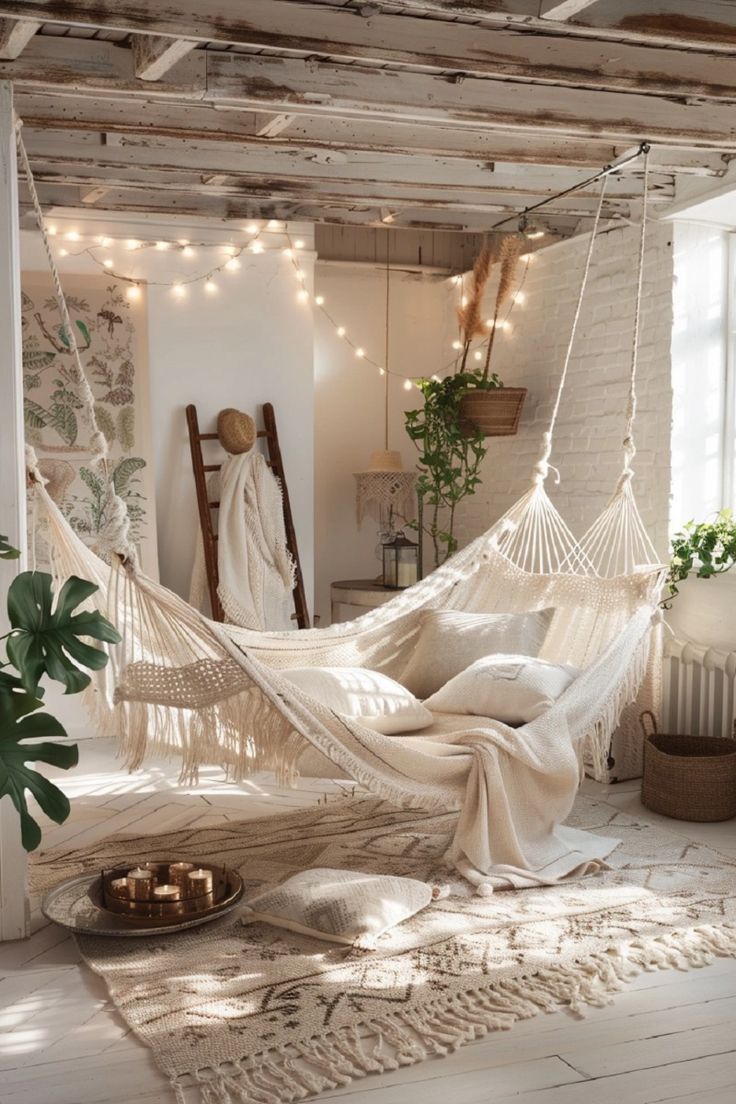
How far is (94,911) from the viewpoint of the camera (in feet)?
8.04

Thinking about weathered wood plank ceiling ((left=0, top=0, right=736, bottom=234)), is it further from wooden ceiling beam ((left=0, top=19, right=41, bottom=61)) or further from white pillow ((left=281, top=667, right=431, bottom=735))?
white pillow ((left=281, top=667, right=431, bottom=735))

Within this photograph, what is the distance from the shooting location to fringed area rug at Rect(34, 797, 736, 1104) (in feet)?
6.27

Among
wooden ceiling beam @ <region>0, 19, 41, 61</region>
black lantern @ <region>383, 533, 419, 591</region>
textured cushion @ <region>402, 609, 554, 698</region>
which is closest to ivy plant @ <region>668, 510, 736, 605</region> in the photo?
textured cushion @ <region>402, 609, 554, 698</region>

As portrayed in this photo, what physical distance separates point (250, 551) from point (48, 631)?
2261 millimetres

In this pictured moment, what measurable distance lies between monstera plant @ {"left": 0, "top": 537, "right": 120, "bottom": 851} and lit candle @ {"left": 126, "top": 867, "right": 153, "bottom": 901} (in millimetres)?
449

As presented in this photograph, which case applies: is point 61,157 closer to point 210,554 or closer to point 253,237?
point 253,237

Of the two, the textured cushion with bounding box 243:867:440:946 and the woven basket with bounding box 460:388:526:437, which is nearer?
the textured cushion with bounding box 243:867:440:946

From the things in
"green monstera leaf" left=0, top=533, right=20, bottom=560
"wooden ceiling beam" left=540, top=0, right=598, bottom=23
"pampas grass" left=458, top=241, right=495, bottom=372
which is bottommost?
"green monstera leaf" left=0, top=533, right=20, bottom=560

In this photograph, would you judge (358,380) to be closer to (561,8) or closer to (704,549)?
(704,549)

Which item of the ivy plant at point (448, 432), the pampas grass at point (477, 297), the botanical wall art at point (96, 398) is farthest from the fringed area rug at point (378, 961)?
the pampas grass at point (477, 297)

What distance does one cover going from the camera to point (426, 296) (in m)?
5.29

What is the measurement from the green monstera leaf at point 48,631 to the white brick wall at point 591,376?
89.3 inches

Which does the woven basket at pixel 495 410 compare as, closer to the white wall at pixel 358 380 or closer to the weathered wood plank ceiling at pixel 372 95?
the weathered wood plank ceiling at pixel 372 95

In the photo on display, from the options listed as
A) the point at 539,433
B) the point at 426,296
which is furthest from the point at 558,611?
the point at 426,296
